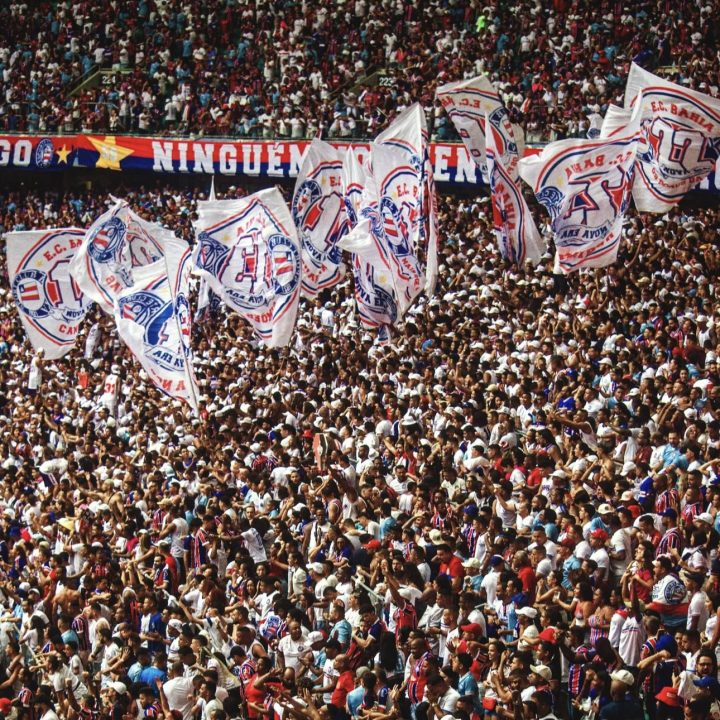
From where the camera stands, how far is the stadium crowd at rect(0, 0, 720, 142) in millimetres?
25078

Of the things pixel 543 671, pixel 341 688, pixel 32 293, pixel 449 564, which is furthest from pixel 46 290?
pixel 543 671

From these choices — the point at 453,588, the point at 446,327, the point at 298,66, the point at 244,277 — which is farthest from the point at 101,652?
the point at 298,66

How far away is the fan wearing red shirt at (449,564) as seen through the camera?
10781mm

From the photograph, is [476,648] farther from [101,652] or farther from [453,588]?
[101,652]

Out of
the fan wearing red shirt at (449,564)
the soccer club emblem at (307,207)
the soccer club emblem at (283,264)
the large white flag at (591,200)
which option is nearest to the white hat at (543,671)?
the fan wearing red shirt at (449,564)

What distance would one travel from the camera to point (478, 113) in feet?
56.6

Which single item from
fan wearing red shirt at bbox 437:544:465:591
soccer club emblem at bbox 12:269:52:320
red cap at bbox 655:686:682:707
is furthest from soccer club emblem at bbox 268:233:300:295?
red cap at bbox 655:686:682:707

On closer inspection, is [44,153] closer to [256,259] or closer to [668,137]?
[256,259]

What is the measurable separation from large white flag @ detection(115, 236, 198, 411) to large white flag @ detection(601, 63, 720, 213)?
16.9 ft

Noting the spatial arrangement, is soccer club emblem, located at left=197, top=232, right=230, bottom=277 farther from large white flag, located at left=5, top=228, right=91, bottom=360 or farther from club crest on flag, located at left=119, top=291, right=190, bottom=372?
large white flag, located at left=5, top=228, right=91, bottom=360

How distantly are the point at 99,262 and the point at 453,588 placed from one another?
Answer: 9.33 metres

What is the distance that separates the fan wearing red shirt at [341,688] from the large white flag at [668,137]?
25.0 ft

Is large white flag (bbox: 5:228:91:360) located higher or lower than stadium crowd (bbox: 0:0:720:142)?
lower

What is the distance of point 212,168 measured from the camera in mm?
29266
